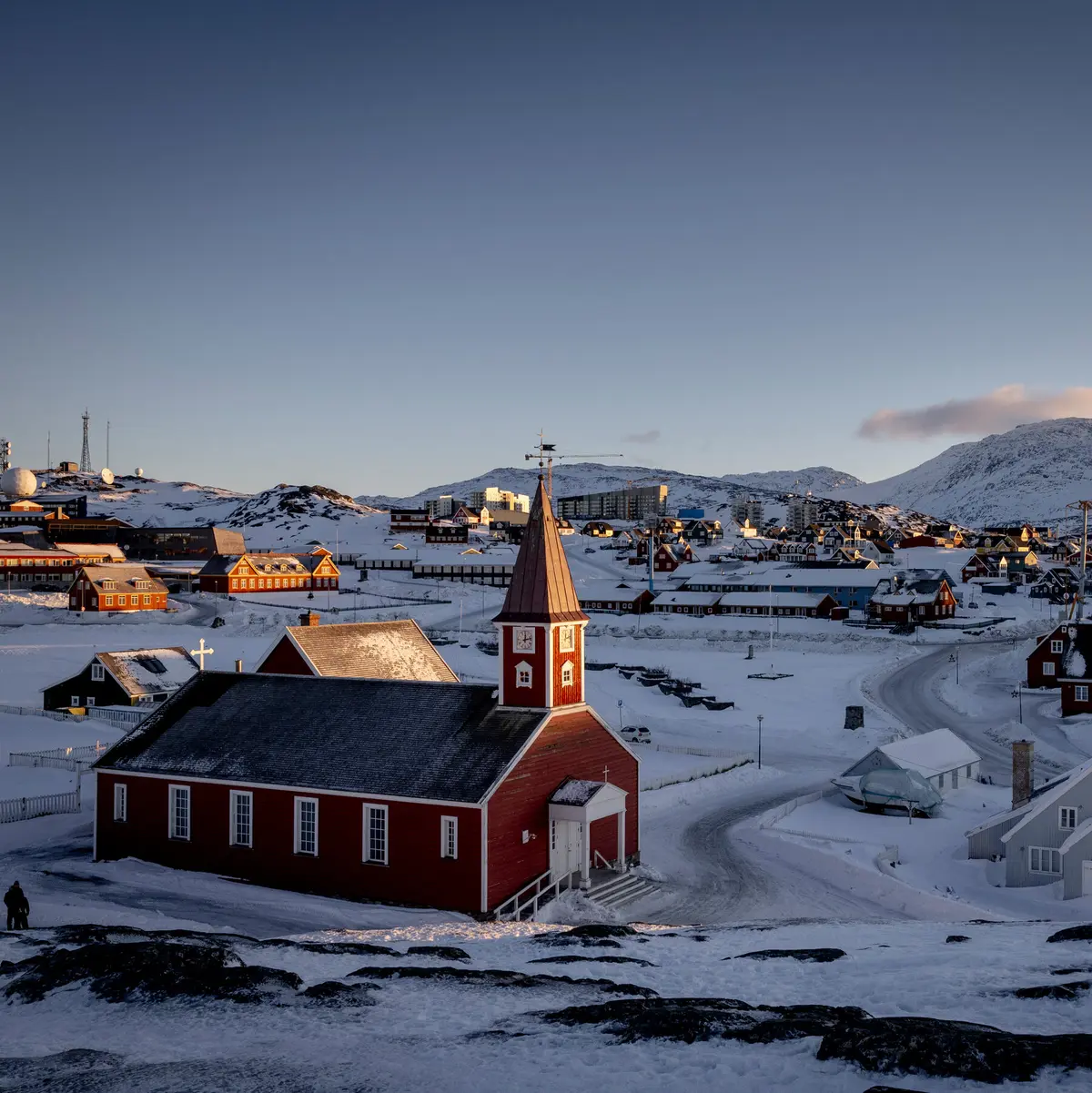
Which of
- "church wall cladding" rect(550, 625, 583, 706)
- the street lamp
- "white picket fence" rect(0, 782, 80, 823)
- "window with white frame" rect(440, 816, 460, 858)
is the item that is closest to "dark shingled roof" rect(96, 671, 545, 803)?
"window with white frame" rect(440, 816, 460, 858)

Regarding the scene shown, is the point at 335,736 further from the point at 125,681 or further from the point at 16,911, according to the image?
the point at 125,681

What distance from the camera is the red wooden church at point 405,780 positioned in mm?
28422

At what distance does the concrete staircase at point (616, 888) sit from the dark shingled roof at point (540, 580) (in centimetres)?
776

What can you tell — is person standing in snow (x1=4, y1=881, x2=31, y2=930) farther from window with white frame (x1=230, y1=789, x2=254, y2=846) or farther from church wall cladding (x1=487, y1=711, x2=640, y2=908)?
church wall cladding (x1=487, y1=711, x2=640, y2=908)

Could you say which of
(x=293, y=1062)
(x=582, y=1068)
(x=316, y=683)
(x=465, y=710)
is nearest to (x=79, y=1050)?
(x=293, y=1062)

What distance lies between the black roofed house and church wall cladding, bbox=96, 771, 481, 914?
2164 centimetres

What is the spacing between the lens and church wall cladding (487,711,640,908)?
28.2 metres

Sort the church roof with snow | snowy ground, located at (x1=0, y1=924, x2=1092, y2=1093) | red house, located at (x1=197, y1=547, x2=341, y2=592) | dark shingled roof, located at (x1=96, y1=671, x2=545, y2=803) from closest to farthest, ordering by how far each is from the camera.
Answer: snowy ground, located at (x1=0, y1=924, x2=1092, y2=1093) < dark shingled roof, located at (x1=96, y1=671, x2=545, y2=803) < the church roof with snow < red house, located at (x1=197, y1=547, x2=341, y2=592)

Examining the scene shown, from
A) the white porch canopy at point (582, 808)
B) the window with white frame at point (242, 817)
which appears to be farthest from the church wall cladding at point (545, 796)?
the window with white frame at point (242, 817)

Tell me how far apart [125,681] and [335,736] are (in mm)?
27105

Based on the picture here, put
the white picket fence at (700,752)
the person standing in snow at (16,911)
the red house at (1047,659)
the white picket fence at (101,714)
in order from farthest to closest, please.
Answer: the red house at (1047,659) → the white picket fence at (700,752) → the white picket fence at (101,714) → the person standing in snow at (16,911)

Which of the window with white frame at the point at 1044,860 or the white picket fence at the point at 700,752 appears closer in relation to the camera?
the window with white frame at the point at 1044,860

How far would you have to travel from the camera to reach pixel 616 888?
30.7 metres

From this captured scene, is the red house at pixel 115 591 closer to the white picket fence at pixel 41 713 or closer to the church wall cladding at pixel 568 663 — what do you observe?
the white picket fence at pixel 41 713
